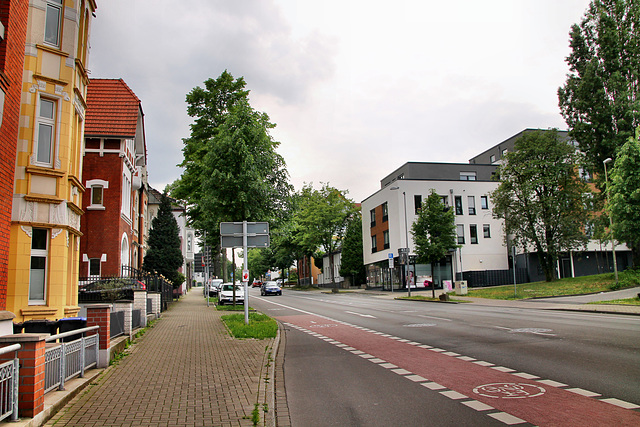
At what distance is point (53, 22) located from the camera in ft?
42.7

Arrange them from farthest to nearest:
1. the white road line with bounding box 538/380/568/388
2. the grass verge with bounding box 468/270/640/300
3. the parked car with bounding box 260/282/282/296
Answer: the parked car with bounding box 260/282/282/296
the grass verge with bounding box 468/270/640/300
the white road line with bounding box 538/380/568/388

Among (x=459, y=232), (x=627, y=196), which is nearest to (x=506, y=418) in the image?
(x=627, y=196)

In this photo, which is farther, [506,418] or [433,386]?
[433,386]

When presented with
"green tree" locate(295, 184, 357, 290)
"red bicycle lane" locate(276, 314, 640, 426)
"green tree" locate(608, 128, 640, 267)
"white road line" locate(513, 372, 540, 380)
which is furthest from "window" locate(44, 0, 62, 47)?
"green tree" locate(295, 184, 357, 290)

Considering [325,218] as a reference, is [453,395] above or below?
below

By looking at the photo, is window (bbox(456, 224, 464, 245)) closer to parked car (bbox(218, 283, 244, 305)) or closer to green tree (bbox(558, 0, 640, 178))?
green tree (bbox(558, 0, 640, 178))

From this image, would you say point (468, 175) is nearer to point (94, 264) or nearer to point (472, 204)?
point (472, 204)

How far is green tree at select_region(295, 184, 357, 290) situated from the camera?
66875 mm

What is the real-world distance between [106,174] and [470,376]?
2271 cm

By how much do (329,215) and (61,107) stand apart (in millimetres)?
54714

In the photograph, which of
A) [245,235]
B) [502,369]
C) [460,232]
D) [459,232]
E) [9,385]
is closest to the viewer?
[9,385]

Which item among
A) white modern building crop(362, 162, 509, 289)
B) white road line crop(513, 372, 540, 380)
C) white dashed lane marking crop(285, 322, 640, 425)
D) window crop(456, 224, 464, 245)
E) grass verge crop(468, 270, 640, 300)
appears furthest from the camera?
window crop(456, 224, 464, 245)

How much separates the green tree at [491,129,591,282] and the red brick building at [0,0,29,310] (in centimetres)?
3559

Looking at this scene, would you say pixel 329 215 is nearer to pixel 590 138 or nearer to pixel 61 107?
pixel 590 138
